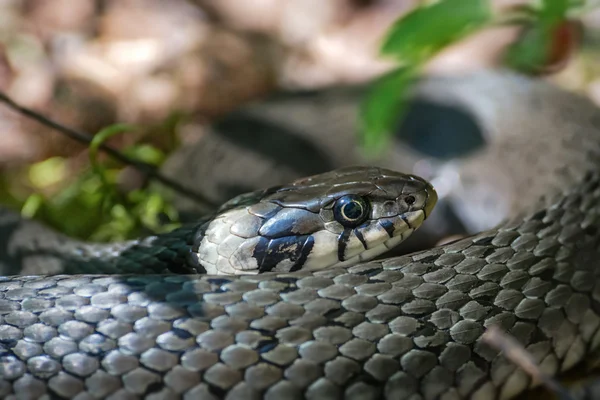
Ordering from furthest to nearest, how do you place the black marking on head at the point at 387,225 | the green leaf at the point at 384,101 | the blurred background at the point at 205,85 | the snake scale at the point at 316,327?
the blurred background at the point at 205,85
the green leaf at the point at 384,101
the black marking on head at the point at 387,225
the snake scale at the point at 316,327

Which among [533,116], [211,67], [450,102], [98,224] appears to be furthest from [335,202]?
[211,67]

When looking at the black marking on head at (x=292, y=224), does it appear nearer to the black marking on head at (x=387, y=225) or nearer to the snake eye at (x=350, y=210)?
the snake eye at (x=350, y=210)

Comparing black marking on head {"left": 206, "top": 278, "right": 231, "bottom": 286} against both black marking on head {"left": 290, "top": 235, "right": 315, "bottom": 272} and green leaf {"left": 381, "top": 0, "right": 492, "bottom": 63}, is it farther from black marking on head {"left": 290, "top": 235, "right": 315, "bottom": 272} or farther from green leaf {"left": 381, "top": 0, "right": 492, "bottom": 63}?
green leaf {"left": 381, "top": 0, "right": 492, "bottom": 63}

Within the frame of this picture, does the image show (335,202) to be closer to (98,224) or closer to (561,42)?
(98,224)

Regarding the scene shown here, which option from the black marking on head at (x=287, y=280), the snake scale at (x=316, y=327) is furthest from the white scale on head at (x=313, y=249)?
the black marking on head at (x=287, y=280)

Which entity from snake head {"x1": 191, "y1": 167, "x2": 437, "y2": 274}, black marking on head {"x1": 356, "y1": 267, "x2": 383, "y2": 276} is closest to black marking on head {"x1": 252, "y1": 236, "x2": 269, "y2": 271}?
snake head {"x1": 191, "y1": 167, "x2": 437, "y2": 274}

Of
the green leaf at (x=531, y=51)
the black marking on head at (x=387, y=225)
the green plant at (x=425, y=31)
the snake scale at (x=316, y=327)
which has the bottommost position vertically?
the snake scale at (x=316, y=327)

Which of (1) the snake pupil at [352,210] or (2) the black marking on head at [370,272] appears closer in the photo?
(2) the black marking on head at [370,272]
